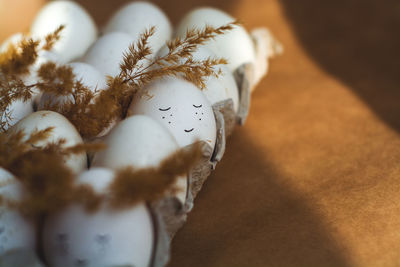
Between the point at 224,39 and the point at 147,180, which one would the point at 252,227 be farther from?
the point at 224,39

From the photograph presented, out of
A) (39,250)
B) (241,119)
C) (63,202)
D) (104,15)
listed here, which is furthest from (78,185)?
(104,15)

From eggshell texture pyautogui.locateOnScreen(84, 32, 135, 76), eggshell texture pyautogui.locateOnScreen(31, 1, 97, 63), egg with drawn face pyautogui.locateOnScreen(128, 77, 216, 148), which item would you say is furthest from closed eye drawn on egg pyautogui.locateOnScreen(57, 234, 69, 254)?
eggshell texture pyautogui.locateOnScreen(31, 1, 97, 63)

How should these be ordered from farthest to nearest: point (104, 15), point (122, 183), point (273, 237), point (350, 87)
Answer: point (104, 15), point (350, 87), point (273, 237), point (122, 183)

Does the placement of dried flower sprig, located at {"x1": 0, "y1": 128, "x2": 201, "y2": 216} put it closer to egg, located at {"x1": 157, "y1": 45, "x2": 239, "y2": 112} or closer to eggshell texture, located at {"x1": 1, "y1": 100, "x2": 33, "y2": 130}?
eggshell texture, located at {"x1": 1, "y1": 100, "x2": 33, "y2": 130}

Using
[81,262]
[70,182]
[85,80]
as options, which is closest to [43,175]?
[70,182]

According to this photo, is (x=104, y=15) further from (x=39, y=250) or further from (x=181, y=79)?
(x=39, y=250)

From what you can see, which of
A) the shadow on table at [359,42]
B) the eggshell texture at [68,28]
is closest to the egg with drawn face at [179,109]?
the eggshell texture at [68,28]

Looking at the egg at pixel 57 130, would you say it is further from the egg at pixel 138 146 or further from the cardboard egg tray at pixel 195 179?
the cardboard egg tray at pixel 195 179
